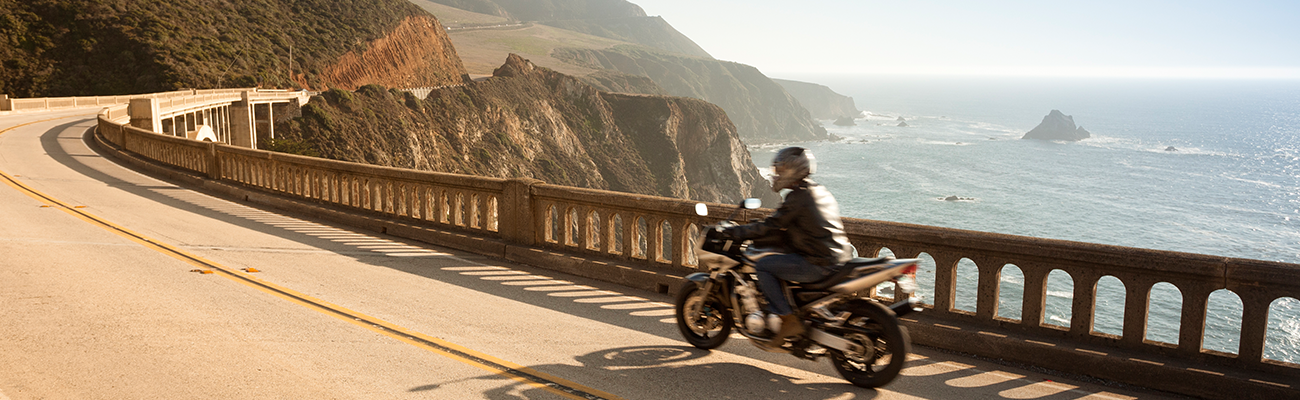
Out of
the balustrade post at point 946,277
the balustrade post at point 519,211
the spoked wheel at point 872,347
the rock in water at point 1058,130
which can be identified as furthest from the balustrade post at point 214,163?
the rock in water at point 1058,130

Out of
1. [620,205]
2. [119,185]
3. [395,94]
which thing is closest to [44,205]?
[119,185]

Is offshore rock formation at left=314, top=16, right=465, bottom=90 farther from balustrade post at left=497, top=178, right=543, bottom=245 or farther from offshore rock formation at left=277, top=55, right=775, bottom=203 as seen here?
balustrade post at left=497, top=178, right=543, bottom=245

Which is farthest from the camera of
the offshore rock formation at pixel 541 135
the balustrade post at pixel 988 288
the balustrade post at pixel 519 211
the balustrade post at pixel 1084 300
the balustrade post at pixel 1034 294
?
the offshore rock formation at pixel 541 135

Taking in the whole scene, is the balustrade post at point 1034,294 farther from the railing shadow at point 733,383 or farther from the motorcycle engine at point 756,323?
the motorcycle engine at point 756,323

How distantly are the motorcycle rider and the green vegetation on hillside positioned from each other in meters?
74.8

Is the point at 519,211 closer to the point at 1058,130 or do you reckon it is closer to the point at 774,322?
the point at 774,322

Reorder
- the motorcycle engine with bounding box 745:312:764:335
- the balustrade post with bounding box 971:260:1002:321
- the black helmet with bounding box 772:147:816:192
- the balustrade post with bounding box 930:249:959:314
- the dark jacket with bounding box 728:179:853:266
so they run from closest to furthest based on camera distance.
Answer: the dark jacket with bounding box 728:179:853:266, the black helmet with bounding box 772:147:816:192, the motorcycle engine with bounding box 745:312:764:335, the balustrade post with bounding box 971:260:1002:321, the balustrade post with bounding box 930:249:959:314

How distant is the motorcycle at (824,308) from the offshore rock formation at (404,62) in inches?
3505

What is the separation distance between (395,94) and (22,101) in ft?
118

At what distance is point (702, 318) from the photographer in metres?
6.23

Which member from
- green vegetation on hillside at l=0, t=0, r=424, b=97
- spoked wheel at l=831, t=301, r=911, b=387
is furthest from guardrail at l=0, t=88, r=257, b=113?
spoked wheel at l=831, t=301, r=911, b=387

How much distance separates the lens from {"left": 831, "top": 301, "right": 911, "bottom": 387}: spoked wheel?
16.8 ft

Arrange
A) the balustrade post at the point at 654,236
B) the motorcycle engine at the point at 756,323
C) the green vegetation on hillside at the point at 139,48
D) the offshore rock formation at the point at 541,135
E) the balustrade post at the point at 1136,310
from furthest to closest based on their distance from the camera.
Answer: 1. the offshore rock formation at the point at 541,135
2. the green vegetation on hillside at the point at 139,48
3. the balustrade post at the point at 654,236
4. the balustrade post at the point at 1136,310
5. the motorcycle engine at the point at 756,323

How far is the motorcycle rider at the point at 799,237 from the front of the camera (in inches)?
209
